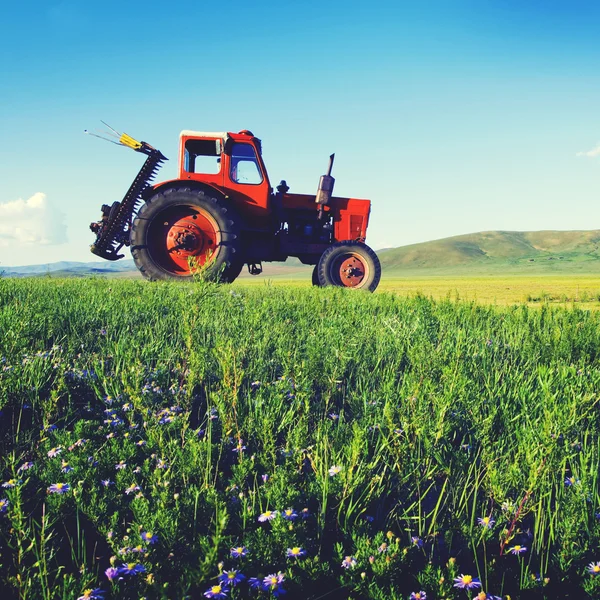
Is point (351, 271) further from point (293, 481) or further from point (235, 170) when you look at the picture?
point (293, 481)

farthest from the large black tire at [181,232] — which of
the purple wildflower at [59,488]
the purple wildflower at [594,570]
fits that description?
the purple wildflower at [594,570]

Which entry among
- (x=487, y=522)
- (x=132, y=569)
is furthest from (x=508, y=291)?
(x=132, y=569)

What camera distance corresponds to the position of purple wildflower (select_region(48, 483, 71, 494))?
1.66 meters

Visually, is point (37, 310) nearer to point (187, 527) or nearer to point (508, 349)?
point (187, 527)

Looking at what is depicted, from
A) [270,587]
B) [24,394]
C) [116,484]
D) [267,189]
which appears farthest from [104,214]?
[270,587]

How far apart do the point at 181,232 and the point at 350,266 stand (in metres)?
3.20

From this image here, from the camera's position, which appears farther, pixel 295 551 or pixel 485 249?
pixel 485 249

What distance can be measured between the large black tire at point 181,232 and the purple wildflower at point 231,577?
7.32 meters

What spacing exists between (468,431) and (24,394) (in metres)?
2.22

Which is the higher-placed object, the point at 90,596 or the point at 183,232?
the point at 183,232

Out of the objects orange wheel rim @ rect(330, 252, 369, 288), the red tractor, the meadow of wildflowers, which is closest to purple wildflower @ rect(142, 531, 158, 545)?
the meadow of wildflowers

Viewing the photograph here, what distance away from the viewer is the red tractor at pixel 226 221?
8703 millimetres

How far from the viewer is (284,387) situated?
2.57 meters

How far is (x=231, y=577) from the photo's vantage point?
1309mm
